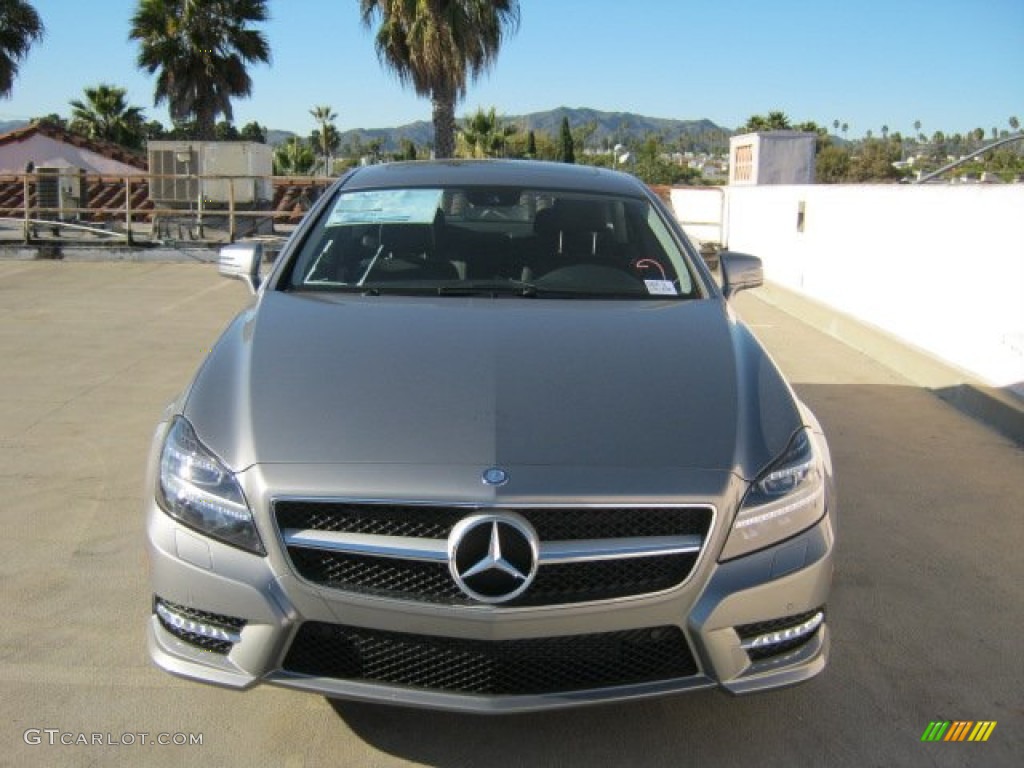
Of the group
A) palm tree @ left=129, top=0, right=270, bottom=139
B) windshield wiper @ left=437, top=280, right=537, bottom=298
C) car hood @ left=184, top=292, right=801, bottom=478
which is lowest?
car hood @ left=184, top=292, right=801, bottom=478

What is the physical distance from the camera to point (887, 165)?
178 ft

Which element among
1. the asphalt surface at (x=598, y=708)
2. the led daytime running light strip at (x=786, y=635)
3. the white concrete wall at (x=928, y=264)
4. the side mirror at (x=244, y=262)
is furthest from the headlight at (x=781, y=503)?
the white concrete wall at (x=928, y=264)

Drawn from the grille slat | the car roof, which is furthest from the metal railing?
the grille slat

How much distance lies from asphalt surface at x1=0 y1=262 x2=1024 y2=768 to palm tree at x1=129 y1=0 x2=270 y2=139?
26.3 m

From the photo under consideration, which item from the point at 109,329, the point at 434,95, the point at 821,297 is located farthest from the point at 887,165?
the point at 109,329

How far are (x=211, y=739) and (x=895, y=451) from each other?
4.28 meters

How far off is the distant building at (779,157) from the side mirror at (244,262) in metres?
16.6

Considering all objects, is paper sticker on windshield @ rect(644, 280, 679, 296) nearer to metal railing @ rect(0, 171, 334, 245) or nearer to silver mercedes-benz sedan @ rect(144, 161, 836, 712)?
silver mercedes-benz sedan @ rect(144, 161, 836, 712)

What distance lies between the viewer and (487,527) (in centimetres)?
244

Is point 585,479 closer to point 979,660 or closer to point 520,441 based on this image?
point 520,441

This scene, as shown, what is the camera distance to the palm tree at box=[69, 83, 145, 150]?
168 feet

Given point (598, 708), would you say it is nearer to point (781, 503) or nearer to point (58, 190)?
point (781, 503)
